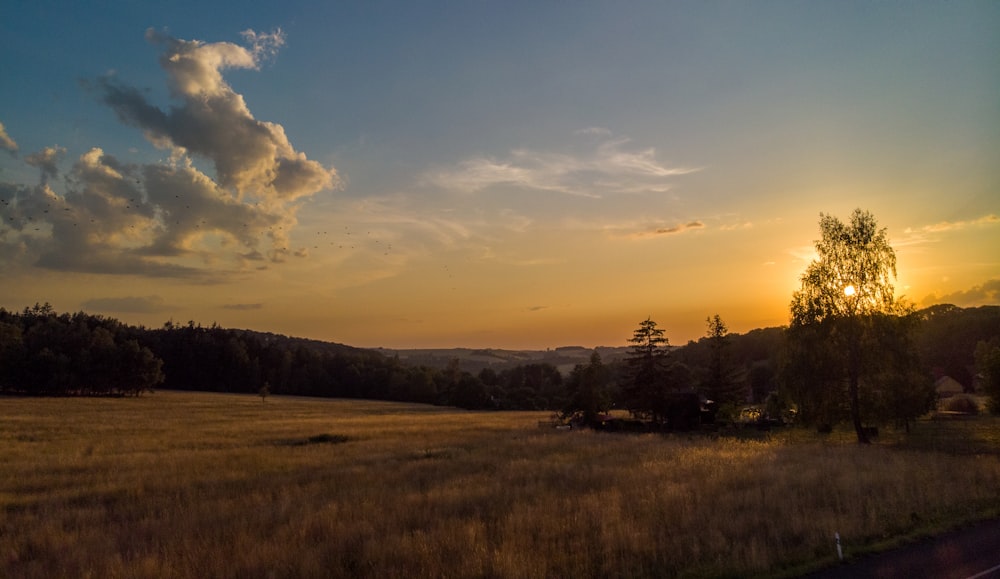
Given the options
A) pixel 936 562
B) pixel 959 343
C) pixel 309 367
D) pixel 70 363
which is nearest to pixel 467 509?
pixel 936 562

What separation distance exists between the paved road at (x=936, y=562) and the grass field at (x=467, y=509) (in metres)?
→ 0.54

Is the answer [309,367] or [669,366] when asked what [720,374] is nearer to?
[669,366]

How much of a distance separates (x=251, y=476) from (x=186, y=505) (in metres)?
5.22

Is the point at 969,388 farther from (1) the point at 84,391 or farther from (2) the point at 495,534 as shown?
(1) the point at 84,391

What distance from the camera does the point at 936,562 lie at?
10336mm

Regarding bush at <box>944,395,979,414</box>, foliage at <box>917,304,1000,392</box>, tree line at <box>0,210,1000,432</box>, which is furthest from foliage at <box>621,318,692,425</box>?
foliage at <box>917,304,1000,392</box>

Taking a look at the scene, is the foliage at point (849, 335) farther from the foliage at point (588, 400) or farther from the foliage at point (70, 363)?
the foliage at point (70, 363)

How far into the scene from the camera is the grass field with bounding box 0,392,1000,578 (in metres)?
10.9

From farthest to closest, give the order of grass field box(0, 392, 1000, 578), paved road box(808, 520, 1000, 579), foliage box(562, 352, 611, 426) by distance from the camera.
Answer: foliage box(562, 352, 611, 426) → grass field box(0, 392, 1000, 578) → paved road box(808, 520, 1000, 579)

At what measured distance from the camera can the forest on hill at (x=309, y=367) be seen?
84.2 m

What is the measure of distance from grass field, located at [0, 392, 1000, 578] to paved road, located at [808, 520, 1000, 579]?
0.54 metres

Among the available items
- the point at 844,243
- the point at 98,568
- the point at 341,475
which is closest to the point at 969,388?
the point at 844,243

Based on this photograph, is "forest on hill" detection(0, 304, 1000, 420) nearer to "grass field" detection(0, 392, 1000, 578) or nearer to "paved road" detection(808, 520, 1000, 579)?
"grass field" detection(0, 392, 1000, 578)

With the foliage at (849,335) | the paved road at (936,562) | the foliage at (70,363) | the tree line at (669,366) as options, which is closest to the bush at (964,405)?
the tree line at (669,366)
